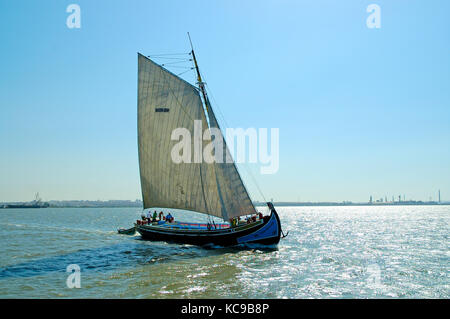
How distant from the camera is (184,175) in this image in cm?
3216

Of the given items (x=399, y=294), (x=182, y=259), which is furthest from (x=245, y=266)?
(x=399, y=294)

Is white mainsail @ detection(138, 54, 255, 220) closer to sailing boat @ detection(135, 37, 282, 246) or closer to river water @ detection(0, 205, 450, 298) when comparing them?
sailing boat @ detection(135, 37, 282, 246)

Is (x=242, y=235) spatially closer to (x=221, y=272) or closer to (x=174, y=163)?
(x=221, y=272)

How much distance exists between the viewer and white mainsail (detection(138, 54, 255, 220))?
1196 inches

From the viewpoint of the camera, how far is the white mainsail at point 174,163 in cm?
3038

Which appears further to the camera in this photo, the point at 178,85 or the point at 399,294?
the point at 178,85

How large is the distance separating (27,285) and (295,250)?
72.2ft

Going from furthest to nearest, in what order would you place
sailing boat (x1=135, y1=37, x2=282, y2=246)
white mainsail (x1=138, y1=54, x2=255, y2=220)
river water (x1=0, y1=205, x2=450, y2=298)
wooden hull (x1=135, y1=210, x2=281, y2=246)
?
white mainsail (x1=138, y1=54, x2=255, y2=220), sailing boat (x1=135, y1=37, x2=282, y2=246), wooden hull (x1=135, y1=210, x2=281, y2=246), river water (x1=0, y1=205, x2=450, y2=298)

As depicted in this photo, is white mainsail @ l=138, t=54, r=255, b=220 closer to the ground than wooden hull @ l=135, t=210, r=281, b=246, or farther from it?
farther from it

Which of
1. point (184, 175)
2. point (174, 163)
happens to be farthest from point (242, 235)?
point (174, 163)

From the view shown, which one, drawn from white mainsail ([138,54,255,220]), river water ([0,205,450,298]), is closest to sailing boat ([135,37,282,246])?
white mainsail ([138,54,255,220])
